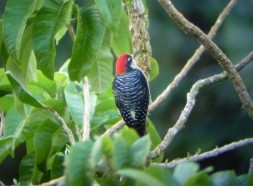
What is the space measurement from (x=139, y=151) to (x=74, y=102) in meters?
1.69

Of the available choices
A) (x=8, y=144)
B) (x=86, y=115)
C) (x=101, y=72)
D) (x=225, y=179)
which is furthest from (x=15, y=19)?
(x=225, y=179)

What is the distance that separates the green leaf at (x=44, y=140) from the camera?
405 cm

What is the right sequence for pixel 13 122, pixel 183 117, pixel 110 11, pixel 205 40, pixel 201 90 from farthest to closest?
pixel 201 90
pixel 13 122
pixel 183 117
pixel 205 40
pixel 110 11

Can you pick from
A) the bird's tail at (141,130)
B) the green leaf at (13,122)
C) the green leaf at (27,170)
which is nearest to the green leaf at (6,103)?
the green leaf at (13,122)

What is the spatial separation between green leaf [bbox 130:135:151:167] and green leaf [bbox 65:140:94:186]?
92mm

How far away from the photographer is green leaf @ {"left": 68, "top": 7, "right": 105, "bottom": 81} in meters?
3.47

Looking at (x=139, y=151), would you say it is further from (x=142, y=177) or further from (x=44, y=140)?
(x=44, y=140)

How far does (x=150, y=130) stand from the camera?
14.1ft

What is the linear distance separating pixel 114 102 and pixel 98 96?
0.58ft

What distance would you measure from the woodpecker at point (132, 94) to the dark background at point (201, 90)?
167 inches

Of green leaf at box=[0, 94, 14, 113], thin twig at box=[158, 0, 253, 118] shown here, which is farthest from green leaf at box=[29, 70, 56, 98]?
thin twig at box=[158, 0, 253, 118]

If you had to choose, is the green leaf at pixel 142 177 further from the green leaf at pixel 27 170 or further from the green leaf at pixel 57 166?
the green leaf at pixel 27 170

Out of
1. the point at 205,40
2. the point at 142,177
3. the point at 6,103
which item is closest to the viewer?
the point at 142,177

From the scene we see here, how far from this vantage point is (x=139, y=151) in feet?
7.57
